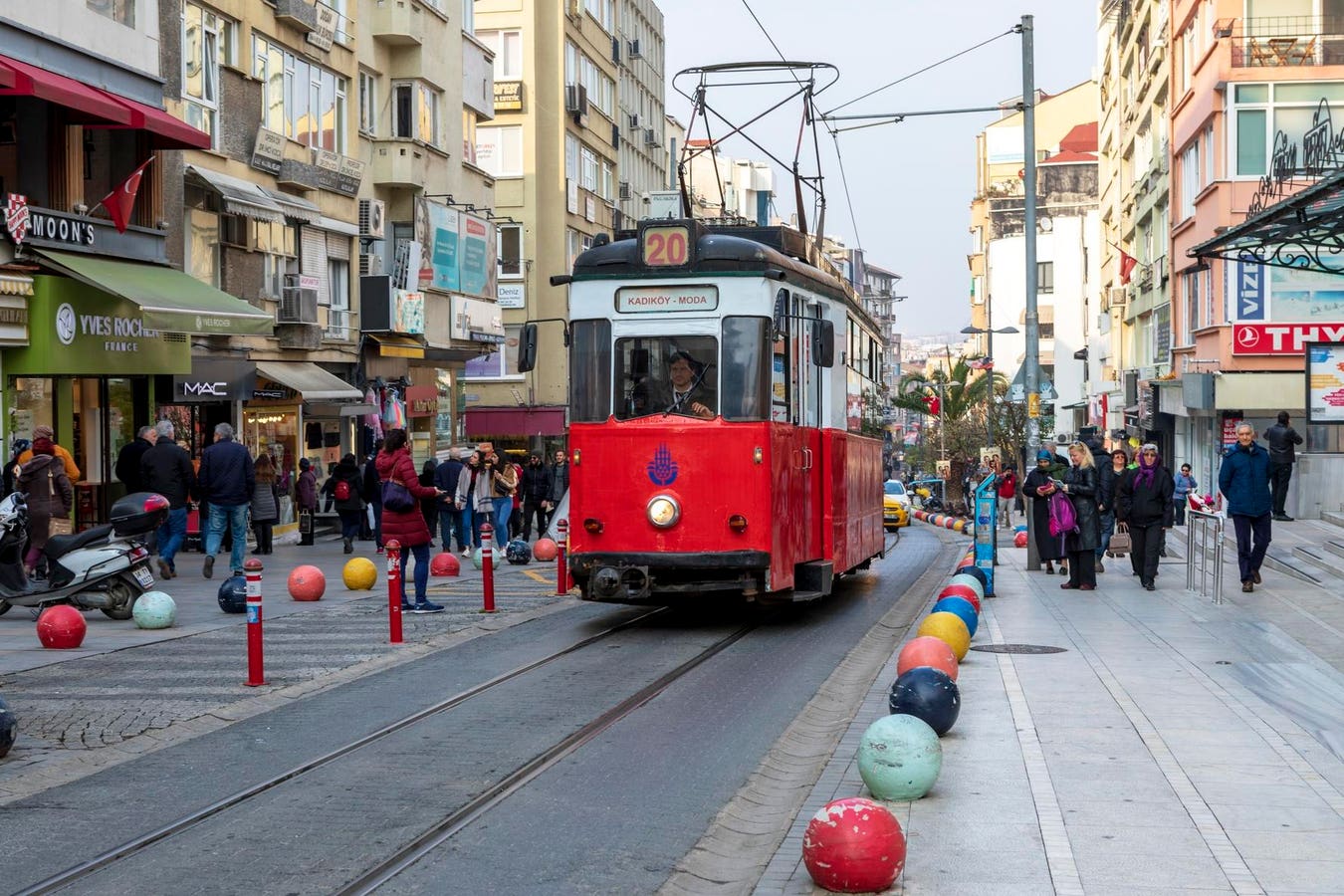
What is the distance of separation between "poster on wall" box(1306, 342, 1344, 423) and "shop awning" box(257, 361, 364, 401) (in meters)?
17.1

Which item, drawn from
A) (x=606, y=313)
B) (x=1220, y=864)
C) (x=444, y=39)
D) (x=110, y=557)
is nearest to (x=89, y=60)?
(x=110, y=557)

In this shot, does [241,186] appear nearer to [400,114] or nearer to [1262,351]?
[400,114]

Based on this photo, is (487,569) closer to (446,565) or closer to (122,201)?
(446,565)

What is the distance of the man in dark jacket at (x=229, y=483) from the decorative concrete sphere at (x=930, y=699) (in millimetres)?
12584

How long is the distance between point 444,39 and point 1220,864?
35926 mm

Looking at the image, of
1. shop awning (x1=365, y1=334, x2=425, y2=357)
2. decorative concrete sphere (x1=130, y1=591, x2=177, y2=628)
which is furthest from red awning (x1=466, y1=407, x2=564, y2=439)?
decorative concrete sphere (x1=130, y1=591, x2=177, y2=628)

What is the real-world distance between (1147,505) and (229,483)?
434 inches

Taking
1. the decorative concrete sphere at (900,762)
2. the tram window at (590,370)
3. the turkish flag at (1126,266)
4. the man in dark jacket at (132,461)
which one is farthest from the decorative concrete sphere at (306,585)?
the turkish flag at (1126,266)

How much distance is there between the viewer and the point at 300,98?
3195 cm

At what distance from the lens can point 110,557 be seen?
16.1m

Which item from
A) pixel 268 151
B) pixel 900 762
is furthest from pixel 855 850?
pixel 268 151

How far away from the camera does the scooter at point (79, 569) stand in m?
16.0

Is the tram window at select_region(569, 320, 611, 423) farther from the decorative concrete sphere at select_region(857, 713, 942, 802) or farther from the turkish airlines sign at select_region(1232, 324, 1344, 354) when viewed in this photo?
the turkish airlines sign at select_region(1232, 324, 1344, 354)

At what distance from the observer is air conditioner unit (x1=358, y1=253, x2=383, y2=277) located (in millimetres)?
35406
